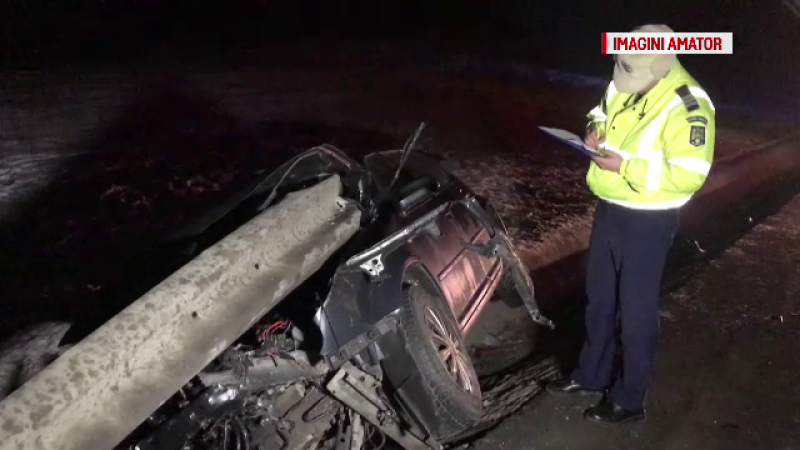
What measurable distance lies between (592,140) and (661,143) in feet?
1.12

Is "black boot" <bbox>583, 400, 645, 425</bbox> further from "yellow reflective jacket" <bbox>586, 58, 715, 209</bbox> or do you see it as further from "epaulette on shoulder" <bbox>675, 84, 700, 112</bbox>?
"epaulette on shoulder" <bbox>675, 84, 700, 112</bbox>

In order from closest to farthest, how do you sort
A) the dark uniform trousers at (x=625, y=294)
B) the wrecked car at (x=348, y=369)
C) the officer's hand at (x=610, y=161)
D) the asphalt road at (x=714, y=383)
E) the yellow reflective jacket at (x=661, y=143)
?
the wrecked car at (x=348, y=369) → the yellow reflective jacket at (x=661, y=143) → the officer's hand at (x=610, y=161) → the dark uniform trousers at (x=625, y=294) → the asphalt road at (x=714, y=383)

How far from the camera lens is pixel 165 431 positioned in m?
2.30

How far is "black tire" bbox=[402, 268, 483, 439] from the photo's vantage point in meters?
2.63

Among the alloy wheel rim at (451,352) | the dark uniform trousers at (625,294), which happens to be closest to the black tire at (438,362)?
the alloy wheel rim at (451,352)

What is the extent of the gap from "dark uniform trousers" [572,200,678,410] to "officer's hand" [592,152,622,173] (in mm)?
219

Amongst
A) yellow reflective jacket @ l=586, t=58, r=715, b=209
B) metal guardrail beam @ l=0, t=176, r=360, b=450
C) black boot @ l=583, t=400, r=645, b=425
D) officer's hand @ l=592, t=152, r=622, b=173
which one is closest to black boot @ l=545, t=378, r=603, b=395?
black boot @ l=583, t=400, r=645, b=425

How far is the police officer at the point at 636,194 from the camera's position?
263cm

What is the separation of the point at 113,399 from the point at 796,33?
1544 centimetres

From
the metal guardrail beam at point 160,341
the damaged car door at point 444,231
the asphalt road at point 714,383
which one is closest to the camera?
the metal guardrail beam at point 160,341

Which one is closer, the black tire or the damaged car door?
the black tire

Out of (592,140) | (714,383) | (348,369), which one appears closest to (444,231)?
(592,140)

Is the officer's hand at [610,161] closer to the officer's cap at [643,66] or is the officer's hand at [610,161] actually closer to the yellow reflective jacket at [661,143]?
the yellow reflective jacket at [661,143]

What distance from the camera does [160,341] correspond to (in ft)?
6.63
